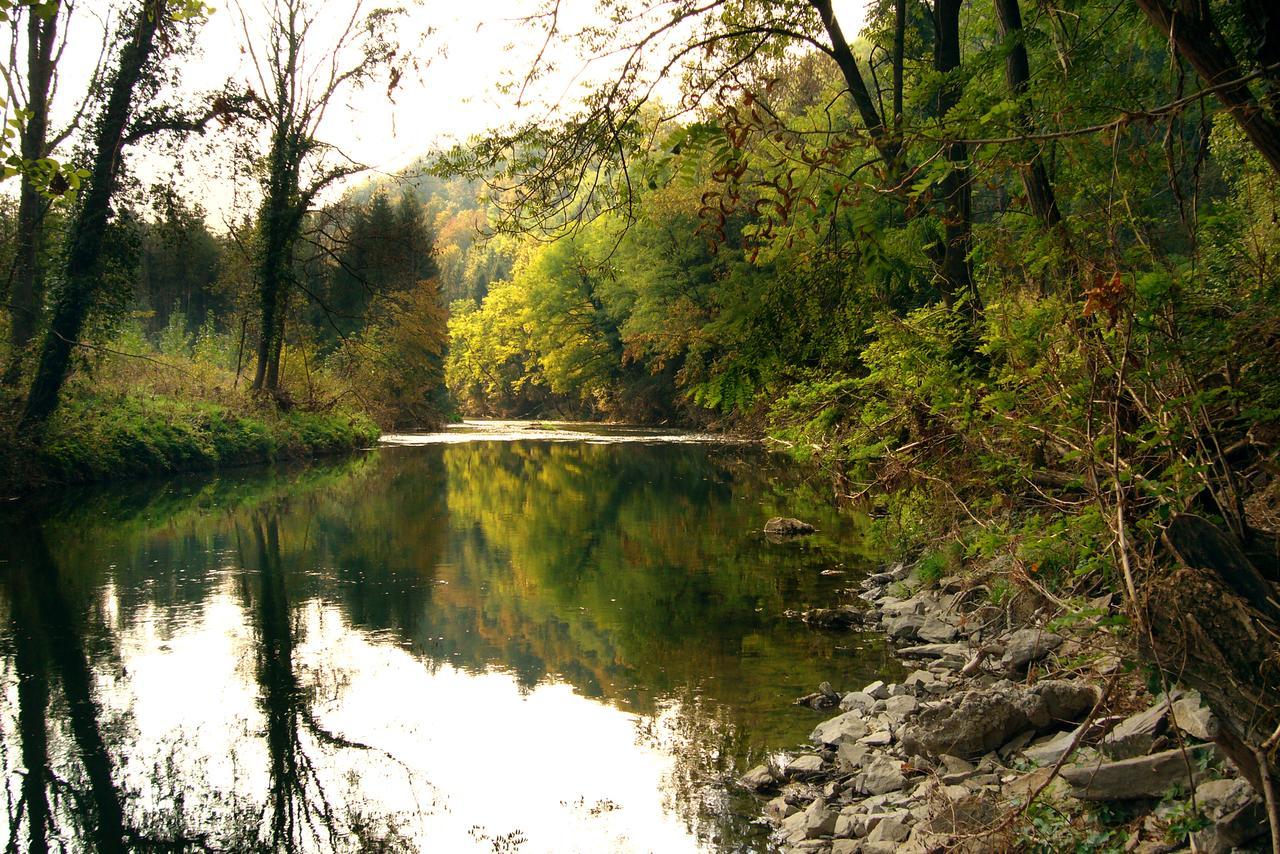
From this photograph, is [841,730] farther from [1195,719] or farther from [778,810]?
[1195,719]

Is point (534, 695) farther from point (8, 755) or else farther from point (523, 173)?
point (523, 173)

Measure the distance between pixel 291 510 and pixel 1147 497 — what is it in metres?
15.5

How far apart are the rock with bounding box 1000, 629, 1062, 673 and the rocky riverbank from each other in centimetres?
1

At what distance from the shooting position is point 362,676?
25.9 ft

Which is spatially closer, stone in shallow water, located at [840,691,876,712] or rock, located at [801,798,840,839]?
rock, located at [801,798,840,839]

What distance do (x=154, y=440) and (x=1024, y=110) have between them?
1979cm

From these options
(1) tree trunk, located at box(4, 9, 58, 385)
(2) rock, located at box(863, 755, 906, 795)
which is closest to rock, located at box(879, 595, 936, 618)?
(2) rock, located at box(863, 755, 906, 795)

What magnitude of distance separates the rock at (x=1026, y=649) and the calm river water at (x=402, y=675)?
127 centimetres

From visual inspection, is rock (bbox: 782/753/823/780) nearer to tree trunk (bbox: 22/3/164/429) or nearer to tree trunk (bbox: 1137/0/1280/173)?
tree trunk (bbox: 1137/0/1280/173)

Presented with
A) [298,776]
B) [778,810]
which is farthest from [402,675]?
[778,810]

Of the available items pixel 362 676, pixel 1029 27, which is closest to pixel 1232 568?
pixel 1029 27

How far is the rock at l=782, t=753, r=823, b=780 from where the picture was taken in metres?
5.61

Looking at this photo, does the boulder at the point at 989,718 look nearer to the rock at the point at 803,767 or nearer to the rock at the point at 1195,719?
the rock at the point at 803,767

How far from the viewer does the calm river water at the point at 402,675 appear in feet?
17.7
